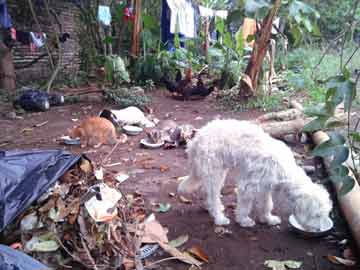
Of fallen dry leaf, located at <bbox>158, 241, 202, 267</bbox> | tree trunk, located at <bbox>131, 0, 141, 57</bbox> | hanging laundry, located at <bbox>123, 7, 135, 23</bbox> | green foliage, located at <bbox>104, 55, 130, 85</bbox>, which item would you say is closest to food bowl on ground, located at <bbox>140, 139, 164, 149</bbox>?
fallen dry leaf, located at <bbox>158, 241, 202, 267</bbox>

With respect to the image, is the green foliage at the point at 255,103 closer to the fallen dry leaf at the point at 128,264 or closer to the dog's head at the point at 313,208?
the dog's head at the point at 313,208

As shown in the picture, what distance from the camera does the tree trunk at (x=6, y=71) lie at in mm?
8391

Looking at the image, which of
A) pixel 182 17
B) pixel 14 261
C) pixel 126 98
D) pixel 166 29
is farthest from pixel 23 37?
pixel 14 261

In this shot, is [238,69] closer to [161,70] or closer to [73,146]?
[161,70]

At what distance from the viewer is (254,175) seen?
2.81m

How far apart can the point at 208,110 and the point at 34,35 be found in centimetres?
454

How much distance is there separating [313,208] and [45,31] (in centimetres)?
1016

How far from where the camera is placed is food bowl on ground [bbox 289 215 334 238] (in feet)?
9.00

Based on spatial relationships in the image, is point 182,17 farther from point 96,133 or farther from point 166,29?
point 96,133

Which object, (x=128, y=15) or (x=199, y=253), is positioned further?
(x=128, y=15)

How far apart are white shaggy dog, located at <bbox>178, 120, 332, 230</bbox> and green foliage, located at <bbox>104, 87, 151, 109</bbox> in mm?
4514

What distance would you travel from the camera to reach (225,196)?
12.2 feet

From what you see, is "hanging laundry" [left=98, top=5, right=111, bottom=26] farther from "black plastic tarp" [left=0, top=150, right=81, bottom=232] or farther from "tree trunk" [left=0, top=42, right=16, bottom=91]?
"black plastic tarp" [left=0, top=150, right=81, bottom=232]

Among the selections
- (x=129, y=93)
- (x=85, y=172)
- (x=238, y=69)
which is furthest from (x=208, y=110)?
(x=85, y=172)
